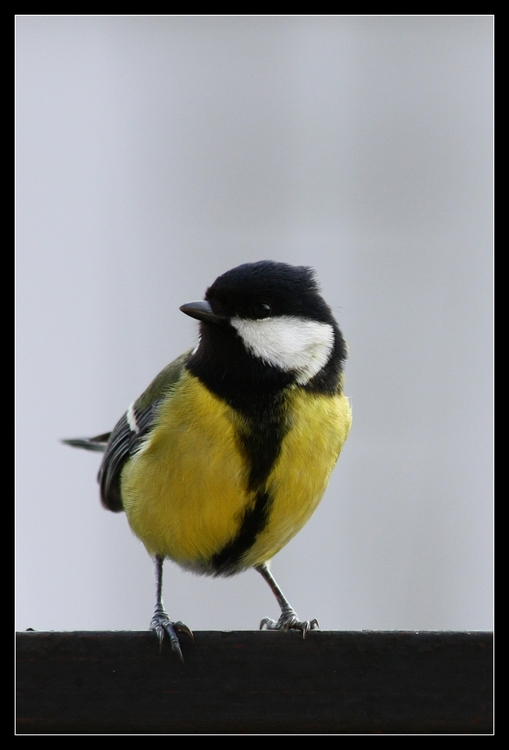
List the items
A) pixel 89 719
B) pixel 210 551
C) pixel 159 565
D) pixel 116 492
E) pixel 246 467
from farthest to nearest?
pixel 116 492, pixel 159 565, pixel 210 551, pixel 246 467, pixel 89 719

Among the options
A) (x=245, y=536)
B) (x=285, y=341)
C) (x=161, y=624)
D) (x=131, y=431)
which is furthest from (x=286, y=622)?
(x=285, y=341)

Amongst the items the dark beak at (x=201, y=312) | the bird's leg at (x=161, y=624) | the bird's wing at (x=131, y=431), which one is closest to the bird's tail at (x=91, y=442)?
the bird's wing at (x=131, y=431)

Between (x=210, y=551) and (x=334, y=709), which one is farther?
(x=210, y=551)

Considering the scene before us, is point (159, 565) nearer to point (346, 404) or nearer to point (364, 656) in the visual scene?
point (346, 404)

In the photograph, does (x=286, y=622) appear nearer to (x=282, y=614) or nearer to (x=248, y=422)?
(x=282, y=614)

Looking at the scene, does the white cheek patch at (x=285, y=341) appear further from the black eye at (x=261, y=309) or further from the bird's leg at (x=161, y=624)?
the bird's leg at (x=161, y=624)
